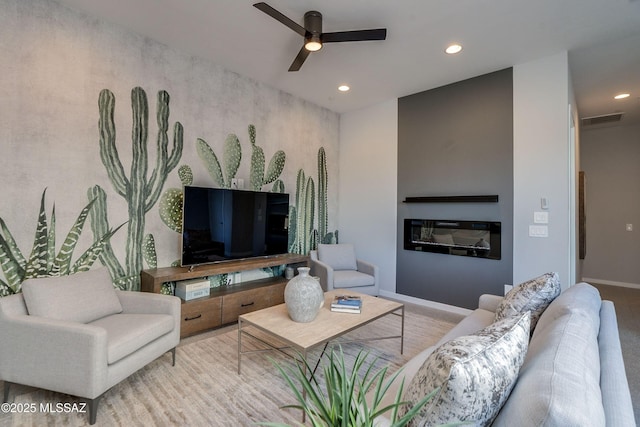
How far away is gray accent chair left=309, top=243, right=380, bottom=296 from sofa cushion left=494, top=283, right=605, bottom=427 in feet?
7.91

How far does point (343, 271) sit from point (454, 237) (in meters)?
1.51

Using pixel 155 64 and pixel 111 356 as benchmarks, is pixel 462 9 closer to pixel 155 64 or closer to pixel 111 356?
pixel 155 64

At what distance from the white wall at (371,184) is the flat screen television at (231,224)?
4.49 ft

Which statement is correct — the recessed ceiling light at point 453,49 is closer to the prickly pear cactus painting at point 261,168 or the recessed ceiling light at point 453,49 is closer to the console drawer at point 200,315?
the prickly pear cactus painting at point 261,168

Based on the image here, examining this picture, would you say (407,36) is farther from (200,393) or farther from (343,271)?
(200,393)

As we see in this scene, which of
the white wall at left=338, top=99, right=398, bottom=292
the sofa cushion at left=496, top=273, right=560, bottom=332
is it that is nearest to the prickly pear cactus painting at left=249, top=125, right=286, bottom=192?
the white wall at left=338, top=99, right=398, bottom=292

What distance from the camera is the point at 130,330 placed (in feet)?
6.51

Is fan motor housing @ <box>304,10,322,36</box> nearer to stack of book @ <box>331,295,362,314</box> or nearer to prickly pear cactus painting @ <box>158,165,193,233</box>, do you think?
prickly pear cactus painting @ <box>158,165,193,233</box>

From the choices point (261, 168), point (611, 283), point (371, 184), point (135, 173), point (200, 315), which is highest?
point (261, 168)

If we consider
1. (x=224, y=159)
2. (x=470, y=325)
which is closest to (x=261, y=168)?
(x=224, y=159)

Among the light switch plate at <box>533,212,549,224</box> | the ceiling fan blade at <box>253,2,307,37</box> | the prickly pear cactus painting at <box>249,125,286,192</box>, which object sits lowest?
the light switch plate at <box>533,212,549,224</box>

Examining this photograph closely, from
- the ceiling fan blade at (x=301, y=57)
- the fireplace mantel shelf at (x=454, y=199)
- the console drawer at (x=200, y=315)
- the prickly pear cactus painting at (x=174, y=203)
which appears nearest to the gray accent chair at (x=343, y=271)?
the fireplace mantel shelf at (x=454, y=199)

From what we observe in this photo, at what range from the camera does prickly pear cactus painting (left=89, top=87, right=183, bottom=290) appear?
2701 mm

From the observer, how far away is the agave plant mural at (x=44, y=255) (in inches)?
88.4
